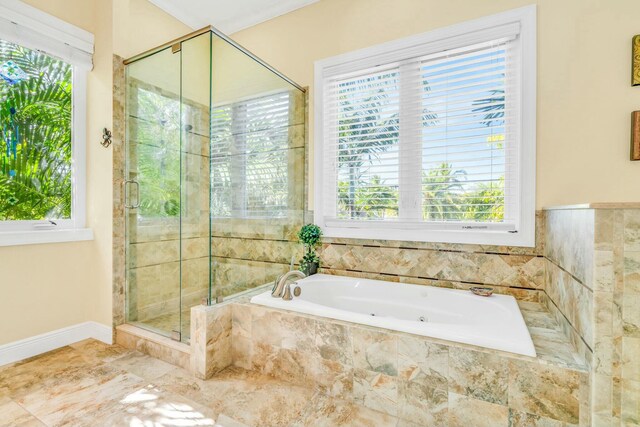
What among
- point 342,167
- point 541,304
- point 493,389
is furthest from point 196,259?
point 541,304

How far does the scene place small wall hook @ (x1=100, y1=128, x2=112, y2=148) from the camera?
7.54 feet

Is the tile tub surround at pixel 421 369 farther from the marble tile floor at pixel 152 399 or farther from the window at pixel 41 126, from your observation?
the window at pixel 41 126

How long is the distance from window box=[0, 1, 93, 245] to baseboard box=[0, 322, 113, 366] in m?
0.68

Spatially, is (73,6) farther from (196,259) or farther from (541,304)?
(541,304)

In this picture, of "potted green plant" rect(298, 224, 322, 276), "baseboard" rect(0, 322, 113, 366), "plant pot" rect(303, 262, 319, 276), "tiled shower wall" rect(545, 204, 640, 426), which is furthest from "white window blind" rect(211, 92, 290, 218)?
"tiled shower wall" rect(545, 204, 640, 426)

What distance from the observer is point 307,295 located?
2301 mm

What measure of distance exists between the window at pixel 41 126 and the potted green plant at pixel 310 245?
1.69 m

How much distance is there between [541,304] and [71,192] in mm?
3411

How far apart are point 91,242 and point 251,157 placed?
143cm

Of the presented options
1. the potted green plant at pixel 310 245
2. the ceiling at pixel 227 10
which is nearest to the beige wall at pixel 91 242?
the ceiling at pixel 227 10

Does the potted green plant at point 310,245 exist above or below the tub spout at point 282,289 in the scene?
above

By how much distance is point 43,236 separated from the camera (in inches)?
84.1

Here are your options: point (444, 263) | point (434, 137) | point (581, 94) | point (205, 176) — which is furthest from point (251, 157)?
point (581, 94)

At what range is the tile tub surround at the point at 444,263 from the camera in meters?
1.96
